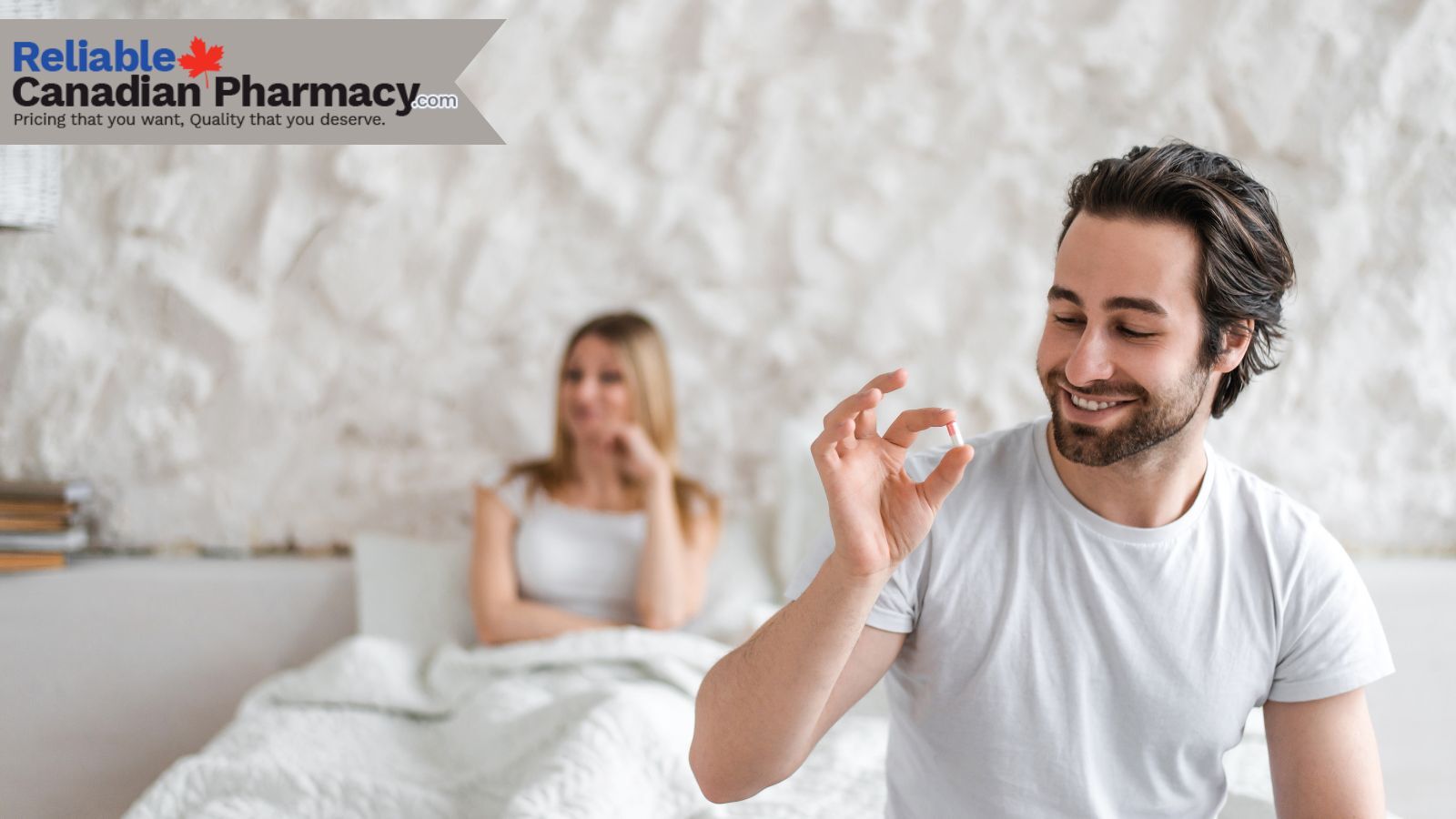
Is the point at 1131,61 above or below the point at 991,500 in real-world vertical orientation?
above

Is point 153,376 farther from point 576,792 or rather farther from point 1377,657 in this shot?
point 1377,657

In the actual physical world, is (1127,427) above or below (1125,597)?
above

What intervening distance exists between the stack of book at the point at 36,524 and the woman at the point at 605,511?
2.76ft

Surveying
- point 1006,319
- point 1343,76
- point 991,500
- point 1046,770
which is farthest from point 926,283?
point 1046,770

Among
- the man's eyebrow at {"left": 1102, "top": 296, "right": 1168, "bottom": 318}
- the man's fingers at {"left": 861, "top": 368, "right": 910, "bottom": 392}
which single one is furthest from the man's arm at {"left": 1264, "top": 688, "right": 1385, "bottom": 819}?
the man's fingers at {"left": 861, "top": 368, "right": 910, "bottom": 392}

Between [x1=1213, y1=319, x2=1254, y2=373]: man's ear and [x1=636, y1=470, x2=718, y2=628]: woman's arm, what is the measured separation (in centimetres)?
116

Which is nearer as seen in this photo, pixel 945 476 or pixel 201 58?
pixel 945 476

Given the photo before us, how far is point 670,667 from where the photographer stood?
179cm

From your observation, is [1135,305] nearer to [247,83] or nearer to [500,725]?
[500,725]

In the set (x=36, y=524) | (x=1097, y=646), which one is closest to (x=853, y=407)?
(x=1097, y=646)

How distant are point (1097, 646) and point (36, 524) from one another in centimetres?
205

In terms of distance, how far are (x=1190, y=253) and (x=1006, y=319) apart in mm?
1240

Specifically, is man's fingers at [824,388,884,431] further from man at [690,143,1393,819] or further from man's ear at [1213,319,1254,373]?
man's ear at [1213,319,1254,373]

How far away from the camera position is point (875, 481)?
1047mm
